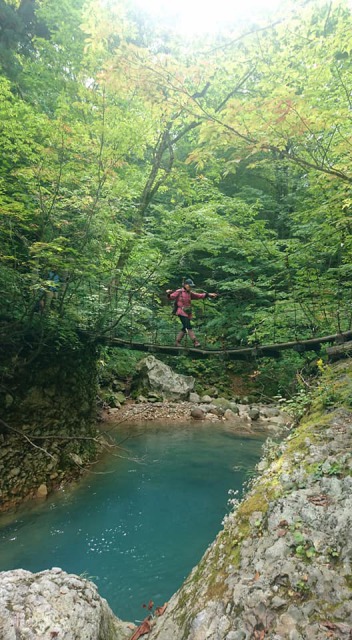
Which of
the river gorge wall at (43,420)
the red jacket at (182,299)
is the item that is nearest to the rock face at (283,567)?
the river gorge wall at (43,420)

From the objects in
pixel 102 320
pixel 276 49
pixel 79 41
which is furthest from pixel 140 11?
pixel 102 320

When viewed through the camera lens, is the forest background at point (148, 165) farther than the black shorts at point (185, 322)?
No

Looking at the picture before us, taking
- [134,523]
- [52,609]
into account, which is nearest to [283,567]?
[52,609]

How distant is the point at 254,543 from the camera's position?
1.96 metres

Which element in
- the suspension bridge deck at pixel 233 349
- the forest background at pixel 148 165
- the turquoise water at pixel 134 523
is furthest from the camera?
the suspension bridge deck at pixel 233 349

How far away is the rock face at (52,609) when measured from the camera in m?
1.72

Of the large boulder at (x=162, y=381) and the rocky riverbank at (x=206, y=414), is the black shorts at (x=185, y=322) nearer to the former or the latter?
the rocky riverbank at (x=206, y=414)

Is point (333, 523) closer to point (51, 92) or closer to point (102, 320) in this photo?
point (102, 320)

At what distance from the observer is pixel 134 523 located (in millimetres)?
4188

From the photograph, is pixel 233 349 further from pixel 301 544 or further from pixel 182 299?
pixel 301 544

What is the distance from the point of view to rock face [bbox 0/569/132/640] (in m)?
1.72

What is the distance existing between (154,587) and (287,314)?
4672 millimetres

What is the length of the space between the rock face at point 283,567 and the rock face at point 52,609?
A: 1.12 ft

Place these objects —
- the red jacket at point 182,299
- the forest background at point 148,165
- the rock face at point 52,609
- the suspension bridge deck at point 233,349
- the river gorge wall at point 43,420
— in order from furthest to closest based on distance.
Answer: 1. the red jacket at point 182,299
2. the suspension bridge deck at point 233,349
3. the river gorge wall at point 43,420
4. the forest background at point 148,165
5. the rock face at point 52,609
